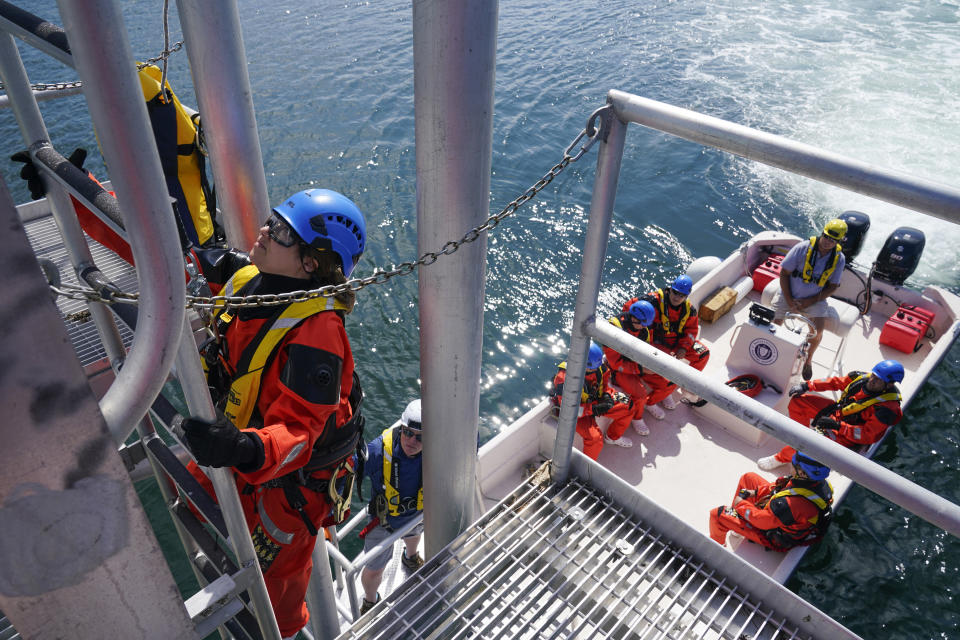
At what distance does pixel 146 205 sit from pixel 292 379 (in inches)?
48.5

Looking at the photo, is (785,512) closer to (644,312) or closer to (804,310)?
(644,312)

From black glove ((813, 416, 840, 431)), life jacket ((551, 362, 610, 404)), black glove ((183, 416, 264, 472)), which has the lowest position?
black glove ((813, 416, 840, 431))

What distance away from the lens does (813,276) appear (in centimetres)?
694

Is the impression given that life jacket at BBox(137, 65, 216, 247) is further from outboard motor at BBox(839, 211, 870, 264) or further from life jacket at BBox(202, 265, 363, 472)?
outboard motor at BBox(839, 211, 870, 264)

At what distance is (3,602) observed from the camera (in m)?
0.82

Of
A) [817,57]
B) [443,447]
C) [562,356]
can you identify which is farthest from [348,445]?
[817,57]

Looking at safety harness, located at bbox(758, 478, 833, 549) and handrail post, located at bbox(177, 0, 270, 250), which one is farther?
safety harness, located at bbox(758, 478, 833, 549)

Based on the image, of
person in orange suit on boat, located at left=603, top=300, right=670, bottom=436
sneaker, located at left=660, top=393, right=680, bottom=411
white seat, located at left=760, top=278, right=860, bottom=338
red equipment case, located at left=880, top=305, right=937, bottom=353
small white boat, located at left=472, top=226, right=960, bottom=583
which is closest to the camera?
small white boat, located at left=472, top=226, right=960, bottom=583

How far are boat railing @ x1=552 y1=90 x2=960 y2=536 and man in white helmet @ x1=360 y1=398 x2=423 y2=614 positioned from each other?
162cm

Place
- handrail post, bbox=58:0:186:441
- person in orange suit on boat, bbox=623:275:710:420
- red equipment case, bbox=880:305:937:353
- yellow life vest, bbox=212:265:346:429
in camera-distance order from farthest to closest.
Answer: red equipment case, bbox=880:305:937:353 < person in orange suit on boat, bbox=623:275:710:420 < yellow life vest, bbox=212:265:346:429 < handrail post, bbox=58:0:186:441

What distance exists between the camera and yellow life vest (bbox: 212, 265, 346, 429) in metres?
2.23

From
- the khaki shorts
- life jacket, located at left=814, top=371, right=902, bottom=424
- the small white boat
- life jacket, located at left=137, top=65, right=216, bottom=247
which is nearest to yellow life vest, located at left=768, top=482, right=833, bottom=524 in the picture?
the small white boat

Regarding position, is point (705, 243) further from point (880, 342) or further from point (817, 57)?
point (817, 57)

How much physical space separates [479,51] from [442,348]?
100 centimetres
